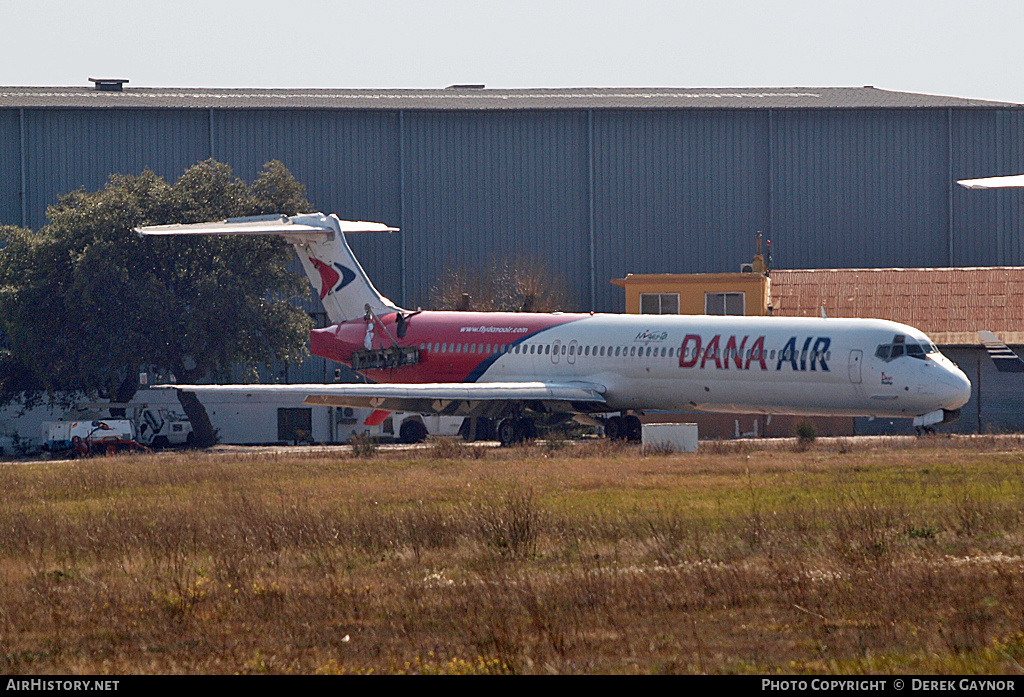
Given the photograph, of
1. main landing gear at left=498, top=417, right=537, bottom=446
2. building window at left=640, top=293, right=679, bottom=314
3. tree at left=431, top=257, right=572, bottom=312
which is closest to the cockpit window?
main landing gear at left=498, top=417, right=537, bottom=446

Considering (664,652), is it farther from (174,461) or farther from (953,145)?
(953,145)

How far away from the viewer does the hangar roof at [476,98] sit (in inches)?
2584

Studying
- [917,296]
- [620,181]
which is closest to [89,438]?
[620,181]

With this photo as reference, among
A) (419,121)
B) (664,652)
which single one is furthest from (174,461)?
(419,121)

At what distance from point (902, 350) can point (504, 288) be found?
101 ft

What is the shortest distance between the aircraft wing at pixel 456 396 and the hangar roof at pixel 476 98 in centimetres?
2799

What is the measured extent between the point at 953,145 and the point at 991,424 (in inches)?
940

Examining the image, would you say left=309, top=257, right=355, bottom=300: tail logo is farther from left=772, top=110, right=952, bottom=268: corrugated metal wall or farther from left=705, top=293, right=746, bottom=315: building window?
left=772, top=110, right=952, bottom=268: corrugated metal wall

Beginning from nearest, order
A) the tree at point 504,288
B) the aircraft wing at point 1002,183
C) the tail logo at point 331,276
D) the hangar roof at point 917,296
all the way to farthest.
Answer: the aircraft wing at point 1002,183 < the tail logo at point 331,276 < the hangar roof at point 917,296 < the tree at point 504,288

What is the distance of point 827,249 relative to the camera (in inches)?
2591

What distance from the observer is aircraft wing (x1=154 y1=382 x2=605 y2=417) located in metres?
37.8

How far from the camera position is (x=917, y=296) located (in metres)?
52.4

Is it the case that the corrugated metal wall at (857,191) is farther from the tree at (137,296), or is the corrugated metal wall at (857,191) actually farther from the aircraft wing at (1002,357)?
the tree at (137,296)

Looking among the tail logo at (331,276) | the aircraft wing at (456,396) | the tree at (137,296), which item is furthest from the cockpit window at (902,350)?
the tree at (137,296)
